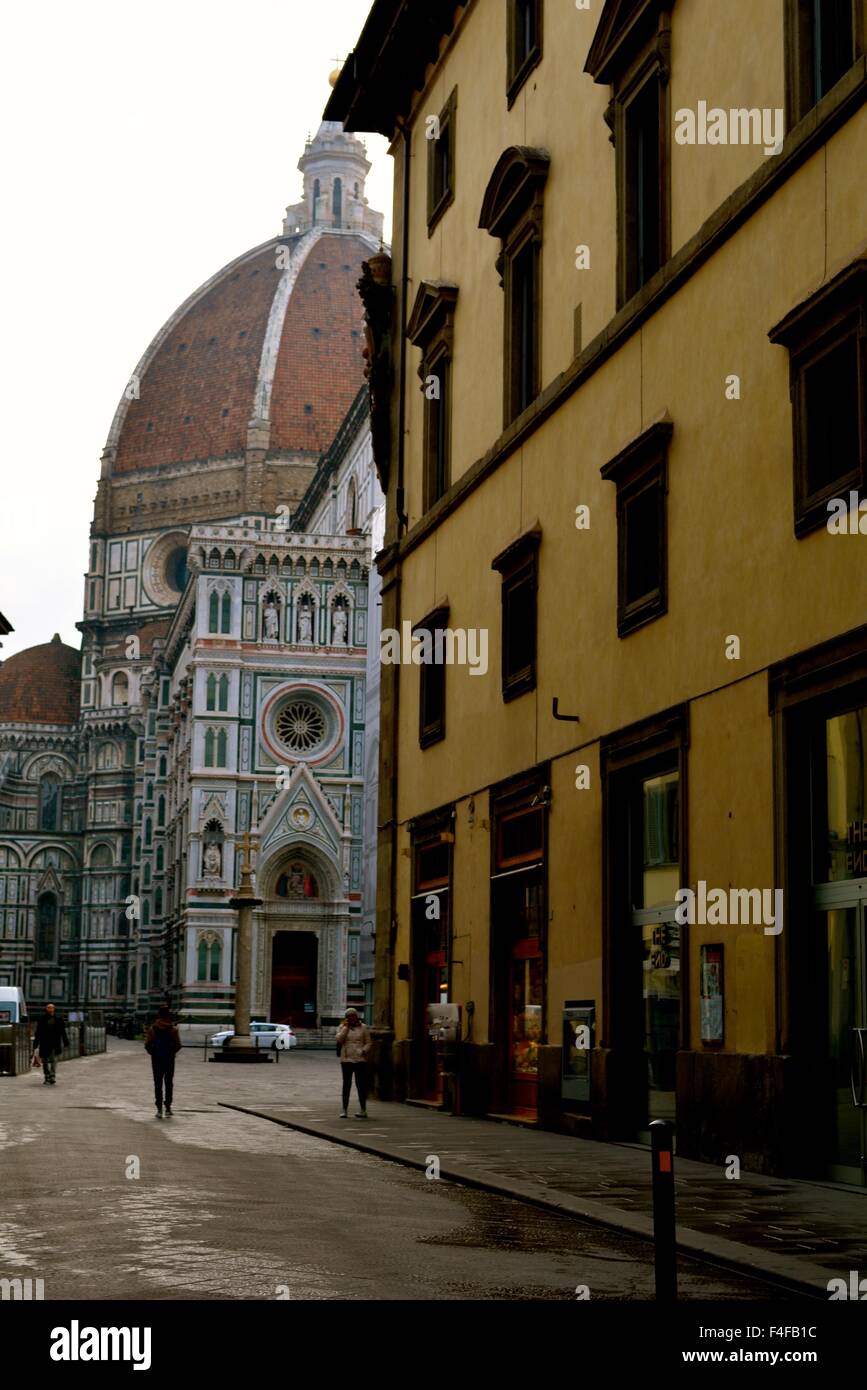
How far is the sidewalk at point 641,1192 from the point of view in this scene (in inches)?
439

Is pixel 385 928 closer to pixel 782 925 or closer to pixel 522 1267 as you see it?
pixel 782 925

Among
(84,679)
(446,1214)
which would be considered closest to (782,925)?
(446,1214)

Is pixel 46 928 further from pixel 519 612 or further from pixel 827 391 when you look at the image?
pixel 827 391

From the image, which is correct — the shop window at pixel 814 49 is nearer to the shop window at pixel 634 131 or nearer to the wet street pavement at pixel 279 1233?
the shop window at pixel 634 131

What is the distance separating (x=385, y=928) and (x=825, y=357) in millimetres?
16169

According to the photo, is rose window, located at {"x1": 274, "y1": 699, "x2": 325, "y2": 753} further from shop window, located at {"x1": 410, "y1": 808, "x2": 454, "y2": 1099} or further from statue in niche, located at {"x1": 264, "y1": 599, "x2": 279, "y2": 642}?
shop window, located at {"x1": 410, "y1": 808, "x2": 454, "y2": 1099}

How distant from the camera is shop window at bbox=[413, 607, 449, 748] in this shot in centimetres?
2759

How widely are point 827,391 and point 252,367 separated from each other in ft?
407

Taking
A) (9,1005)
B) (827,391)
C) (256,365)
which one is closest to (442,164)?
(827,391)

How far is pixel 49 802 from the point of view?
435 feet

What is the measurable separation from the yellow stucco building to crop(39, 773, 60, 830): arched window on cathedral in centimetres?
10444

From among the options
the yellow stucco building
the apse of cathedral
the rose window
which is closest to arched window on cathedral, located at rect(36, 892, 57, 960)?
the apse of cathedral

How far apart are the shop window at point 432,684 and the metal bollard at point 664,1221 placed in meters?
18.8
